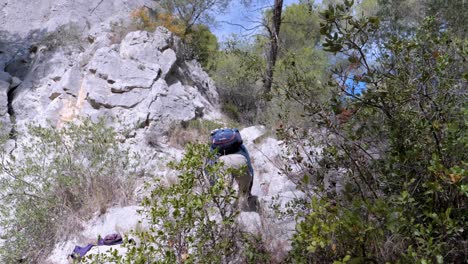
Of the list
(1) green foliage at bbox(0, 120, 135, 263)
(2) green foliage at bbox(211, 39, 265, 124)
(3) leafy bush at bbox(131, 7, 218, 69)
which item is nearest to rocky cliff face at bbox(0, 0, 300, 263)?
(2) green foliage at bbox(211, 39, 265, 124)

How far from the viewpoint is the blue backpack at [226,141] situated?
4.06 m

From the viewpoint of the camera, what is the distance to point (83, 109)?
7.56 meters

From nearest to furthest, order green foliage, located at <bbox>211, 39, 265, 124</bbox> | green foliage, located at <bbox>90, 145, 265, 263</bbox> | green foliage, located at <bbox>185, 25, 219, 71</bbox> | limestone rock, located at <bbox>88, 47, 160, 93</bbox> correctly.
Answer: green foliage, located at <bbox>90, 145, 265, 263</bbox>, limestone rock, located at <bbox>88, 47, 160, 93</bbox>, green foliage, located at <bbox>211, 39, 265, 124</bbox>, green foliage, located at <bbox>185, 25, 219, 71</bbox>

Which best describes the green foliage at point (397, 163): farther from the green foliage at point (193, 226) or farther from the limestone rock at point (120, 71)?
the limestone rock at point (120, 71)

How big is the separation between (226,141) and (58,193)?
80.3 inches

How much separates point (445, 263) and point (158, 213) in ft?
4.56

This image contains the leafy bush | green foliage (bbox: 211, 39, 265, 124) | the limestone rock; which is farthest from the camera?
the leafy bush

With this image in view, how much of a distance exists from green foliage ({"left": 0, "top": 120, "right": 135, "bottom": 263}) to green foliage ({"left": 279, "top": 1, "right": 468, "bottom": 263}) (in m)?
2.97

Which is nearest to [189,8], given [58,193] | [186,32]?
[186,32]

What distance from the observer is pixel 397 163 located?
1.82 m

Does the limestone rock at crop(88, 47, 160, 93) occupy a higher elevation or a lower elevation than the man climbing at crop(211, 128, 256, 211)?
lower

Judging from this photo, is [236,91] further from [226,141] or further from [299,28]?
[226,141]

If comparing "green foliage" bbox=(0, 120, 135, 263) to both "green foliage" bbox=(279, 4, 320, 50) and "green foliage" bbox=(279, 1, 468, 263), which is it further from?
"green foliage" bbox=(279, 4, 320, 50)

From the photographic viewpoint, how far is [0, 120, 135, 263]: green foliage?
3.87 metres
